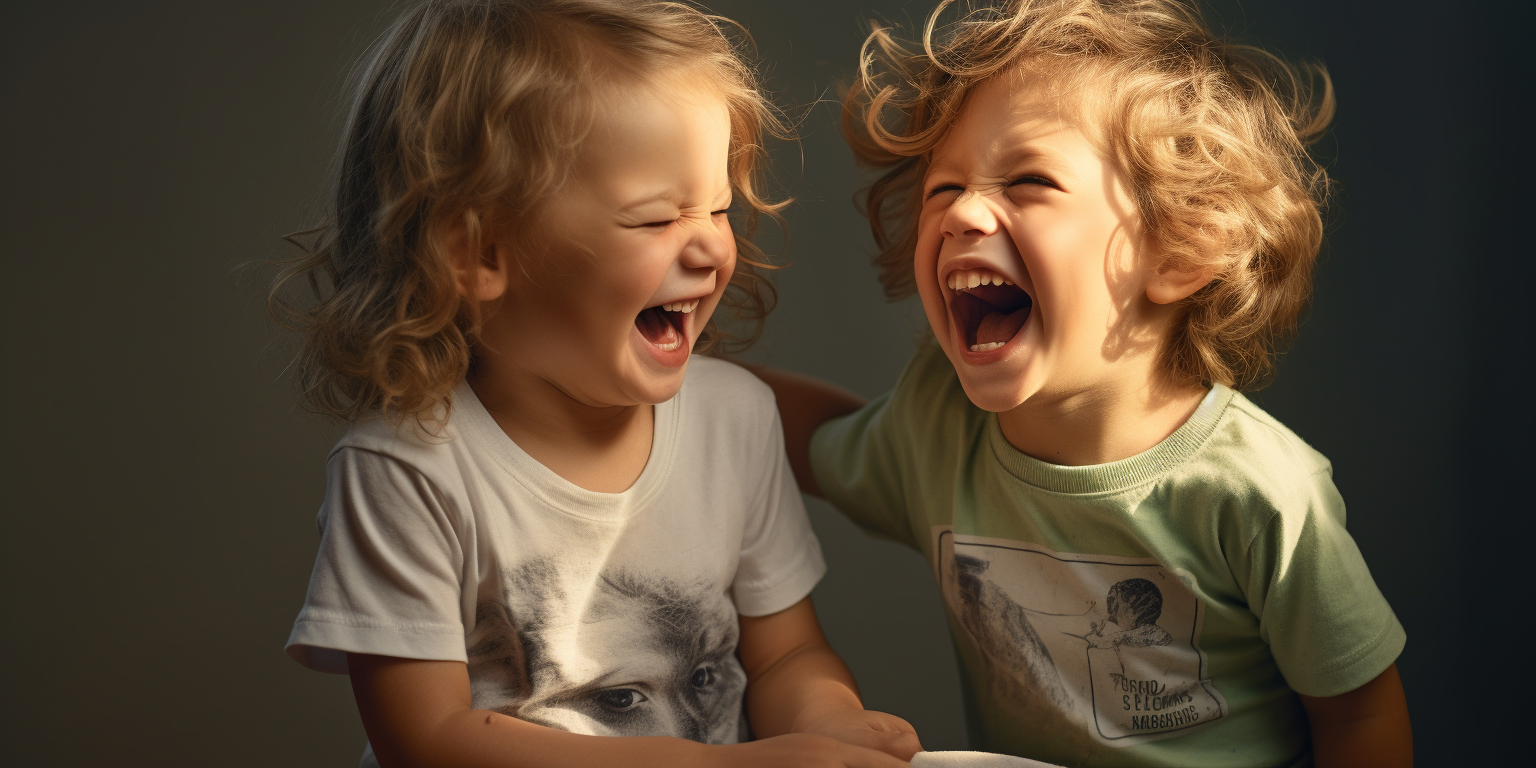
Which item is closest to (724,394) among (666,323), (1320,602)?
(666,323)

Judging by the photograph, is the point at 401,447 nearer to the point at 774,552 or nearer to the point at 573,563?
the point at 573,563

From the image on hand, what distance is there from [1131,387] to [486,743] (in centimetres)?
52

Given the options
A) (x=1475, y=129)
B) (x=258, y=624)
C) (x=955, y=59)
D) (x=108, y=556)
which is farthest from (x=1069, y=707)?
(x=108, y=556)

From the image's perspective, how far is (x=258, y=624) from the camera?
1.21 metres

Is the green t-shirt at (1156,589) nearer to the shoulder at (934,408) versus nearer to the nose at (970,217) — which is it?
the shoulder at (934,408)

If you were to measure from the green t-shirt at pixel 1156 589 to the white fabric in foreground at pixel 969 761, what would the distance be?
8cm

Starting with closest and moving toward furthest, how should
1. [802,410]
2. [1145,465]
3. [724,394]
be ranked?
1. [1145,465]
2. [724,394]
3. [802,410]

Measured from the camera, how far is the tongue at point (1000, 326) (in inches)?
33.3

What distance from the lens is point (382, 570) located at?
0.77 meters

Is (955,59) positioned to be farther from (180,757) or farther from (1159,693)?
(180,757)

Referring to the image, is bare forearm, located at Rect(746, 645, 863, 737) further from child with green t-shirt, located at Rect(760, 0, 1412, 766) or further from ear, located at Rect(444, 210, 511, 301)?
ear, located at Rect(444, 210, 511, 301)

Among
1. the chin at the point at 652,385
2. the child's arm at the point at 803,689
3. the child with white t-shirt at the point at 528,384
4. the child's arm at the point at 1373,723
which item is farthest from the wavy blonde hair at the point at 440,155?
the child's arm at the point at 1373,723

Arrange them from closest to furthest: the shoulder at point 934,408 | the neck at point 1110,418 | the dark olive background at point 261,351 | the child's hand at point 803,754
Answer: the child's hand at point 803,754
the neck at point 1110,418
the shoulder at point 934,408
the dark olive background at point 261,351

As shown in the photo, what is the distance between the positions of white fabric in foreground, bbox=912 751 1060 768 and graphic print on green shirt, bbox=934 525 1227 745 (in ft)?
0.27
